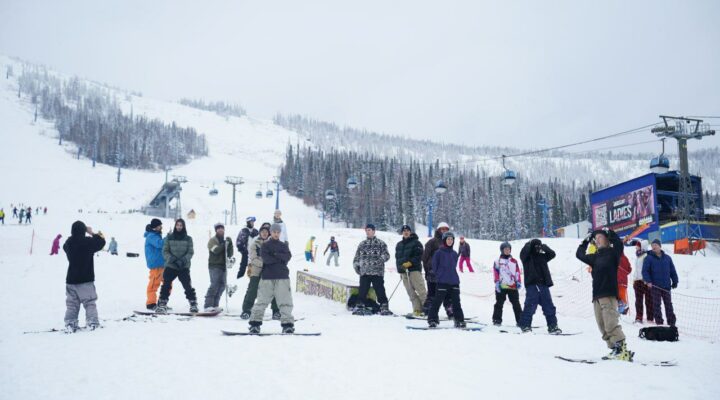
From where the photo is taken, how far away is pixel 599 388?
14.1 feet

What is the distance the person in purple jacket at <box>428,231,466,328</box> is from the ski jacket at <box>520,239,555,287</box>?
1279 millimetres

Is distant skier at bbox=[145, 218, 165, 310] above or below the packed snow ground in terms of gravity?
above

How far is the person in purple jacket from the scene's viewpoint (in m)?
8.09

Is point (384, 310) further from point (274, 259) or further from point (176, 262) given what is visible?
point (176, 262)

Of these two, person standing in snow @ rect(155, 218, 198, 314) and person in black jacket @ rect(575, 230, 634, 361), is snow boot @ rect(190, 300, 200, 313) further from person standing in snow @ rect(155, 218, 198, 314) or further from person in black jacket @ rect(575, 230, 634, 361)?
person in black jacket @ rect(575, 230, 634, 361)

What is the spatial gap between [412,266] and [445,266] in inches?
49.5

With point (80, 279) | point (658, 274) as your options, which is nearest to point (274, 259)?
point (80, 279)

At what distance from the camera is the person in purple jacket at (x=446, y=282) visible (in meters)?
8.09

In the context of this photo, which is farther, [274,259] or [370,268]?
[370,268]

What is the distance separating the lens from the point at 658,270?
951 cm

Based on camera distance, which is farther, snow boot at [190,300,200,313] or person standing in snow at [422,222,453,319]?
person standing in snow at [422,222,453,319]

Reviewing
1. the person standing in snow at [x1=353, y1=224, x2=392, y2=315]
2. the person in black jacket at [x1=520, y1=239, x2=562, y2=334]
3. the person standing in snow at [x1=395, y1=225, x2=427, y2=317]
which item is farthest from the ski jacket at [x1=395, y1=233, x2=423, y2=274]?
the person in black jacket at [x1=520, y1=239, x2=562, y2=334]

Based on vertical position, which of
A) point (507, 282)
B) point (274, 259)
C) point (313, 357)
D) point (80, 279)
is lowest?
point (313, 357)

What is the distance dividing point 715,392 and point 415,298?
5.74m
